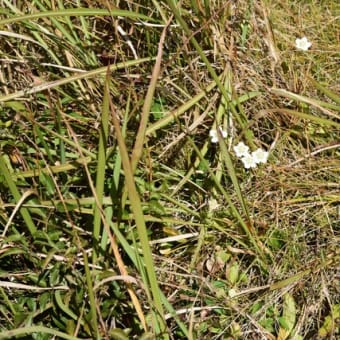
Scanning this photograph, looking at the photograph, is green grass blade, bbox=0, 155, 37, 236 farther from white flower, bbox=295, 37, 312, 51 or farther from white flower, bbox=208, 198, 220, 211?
white flower, bbox=295, 37, 312, 51

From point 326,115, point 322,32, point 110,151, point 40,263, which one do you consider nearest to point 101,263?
point 40,263

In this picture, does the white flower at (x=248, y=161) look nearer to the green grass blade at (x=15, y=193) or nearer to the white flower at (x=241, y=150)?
the white flower at (x=241, y=150)

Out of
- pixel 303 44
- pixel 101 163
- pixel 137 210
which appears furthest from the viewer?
pixel 303 44

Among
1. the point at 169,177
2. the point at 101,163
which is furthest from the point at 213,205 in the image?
the point at 101,163

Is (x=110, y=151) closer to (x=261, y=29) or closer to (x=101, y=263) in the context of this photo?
(x=101, y=263)

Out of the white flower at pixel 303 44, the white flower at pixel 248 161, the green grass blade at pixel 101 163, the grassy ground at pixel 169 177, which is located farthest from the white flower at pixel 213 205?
the white flower at pixel 303 44

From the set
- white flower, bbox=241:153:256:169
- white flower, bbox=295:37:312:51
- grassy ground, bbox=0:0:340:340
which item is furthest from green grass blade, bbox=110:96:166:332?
white flower, bbox=295:37:312:51

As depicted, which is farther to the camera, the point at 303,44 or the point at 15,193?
the point at 303,44

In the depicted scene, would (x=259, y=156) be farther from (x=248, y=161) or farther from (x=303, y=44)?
(x=303, y=44)
